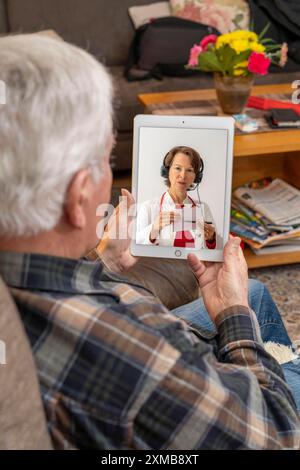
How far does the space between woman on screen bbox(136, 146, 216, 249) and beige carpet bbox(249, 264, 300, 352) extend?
0.80 metres

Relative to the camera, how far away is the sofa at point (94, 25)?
10.3ft

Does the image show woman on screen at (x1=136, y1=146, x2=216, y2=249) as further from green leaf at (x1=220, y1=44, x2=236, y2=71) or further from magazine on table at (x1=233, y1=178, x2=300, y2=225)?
green leaf at (x1=220, y1=44, x2=236, y2=71)

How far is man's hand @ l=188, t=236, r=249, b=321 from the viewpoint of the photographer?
3.46 ft

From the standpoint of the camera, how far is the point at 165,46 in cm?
315

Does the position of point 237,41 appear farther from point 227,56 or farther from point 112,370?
point 112,370

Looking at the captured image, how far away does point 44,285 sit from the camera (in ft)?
2.38

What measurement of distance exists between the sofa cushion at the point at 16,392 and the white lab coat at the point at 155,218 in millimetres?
578

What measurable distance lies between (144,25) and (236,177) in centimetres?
119

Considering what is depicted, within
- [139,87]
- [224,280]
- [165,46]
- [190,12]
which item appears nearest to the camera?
[224,280]

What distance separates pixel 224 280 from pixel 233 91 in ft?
4.54

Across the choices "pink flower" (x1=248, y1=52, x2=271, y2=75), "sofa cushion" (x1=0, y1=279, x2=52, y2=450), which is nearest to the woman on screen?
"sofa cushion" (x1=0, y1=279, x2=52, y2=450)

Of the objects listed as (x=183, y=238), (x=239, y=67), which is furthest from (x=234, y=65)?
(x=183, y=238)

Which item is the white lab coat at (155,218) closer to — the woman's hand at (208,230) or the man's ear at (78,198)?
the woman's hand at (208,230)

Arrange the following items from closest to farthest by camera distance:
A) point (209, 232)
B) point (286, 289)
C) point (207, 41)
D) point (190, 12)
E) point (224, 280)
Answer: point (224, 280), point (209, 232), point (286, 289), point (207, 41), point (190, 12)
